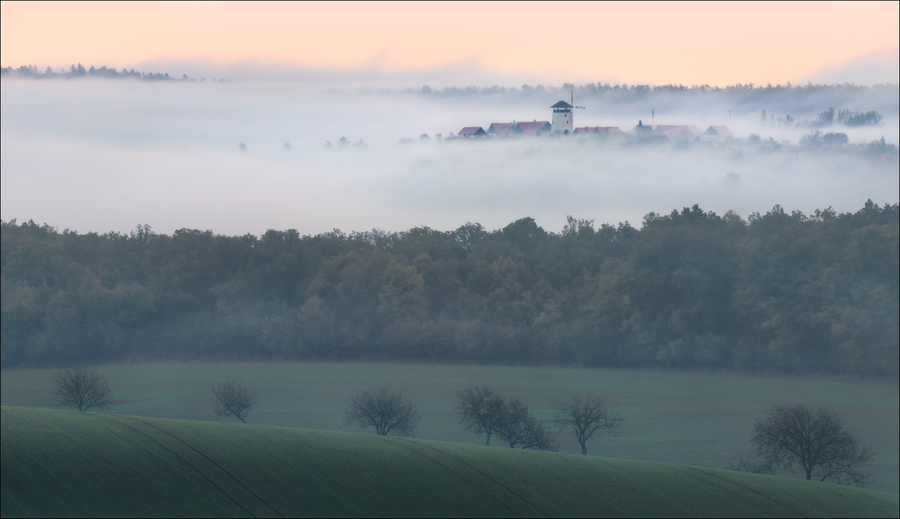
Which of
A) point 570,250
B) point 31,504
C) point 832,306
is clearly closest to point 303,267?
point 570,250

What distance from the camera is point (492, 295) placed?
63.7 m

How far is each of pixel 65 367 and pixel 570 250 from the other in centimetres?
4605

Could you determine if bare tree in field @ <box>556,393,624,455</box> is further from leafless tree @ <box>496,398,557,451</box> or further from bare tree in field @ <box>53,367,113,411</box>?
bare tree in field @ <box>53,367,113,411</box>

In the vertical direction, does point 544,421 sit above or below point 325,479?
below

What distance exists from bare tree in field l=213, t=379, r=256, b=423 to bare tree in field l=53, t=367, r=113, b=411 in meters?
8.53

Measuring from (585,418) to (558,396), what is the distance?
7.24m

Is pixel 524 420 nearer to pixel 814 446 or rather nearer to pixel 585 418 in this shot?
pixel 585 418

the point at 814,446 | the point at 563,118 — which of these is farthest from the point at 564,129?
the point at 814,446

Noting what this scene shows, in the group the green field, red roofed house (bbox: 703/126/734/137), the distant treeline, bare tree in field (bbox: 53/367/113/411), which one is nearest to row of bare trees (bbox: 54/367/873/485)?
bare tree in field (bbox: 53/367/113/411)

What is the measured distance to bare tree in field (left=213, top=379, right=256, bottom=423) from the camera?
49763 mm

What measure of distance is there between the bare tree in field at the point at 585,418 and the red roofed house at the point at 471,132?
1723 inches

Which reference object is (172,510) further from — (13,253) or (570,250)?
(13,253)

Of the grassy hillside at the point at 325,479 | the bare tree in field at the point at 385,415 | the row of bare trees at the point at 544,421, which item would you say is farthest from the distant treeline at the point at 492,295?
the grassy hillside at the point at 325,479

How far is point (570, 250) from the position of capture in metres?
68.0
